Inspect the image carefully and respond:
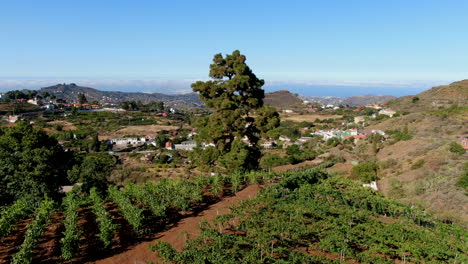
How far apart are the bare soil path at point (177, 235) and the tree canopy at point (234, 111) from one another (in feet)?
10.7

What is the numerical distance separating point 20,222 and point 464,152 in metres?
28.7

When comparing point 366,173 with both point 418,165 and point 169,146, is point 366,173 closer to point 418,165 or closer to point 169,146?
point 418,165

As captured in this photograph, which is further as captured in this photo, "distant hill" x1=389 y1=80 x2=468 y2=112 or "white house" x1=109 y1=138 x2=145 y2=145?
"distant hill" x1=389 y1=80 x2=468 y2=112

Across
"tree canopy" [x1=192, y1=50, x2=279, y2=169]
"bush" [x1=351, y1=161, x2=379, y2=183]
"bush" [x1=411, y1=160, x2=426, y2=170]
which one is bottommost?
"bush" [x1=351, y1=161, x2=379, y2=183]

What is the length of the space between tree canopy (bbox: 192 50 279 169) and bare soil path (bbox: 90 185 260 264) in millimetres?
3257

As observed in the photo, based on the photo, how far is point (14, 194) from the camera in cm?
1438

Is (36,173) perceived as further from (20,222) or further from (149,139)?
(149,139)

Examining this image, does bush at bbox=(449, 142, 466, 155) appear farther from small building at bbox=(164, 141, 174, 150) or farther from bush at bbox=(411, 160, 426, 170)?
small building at bbox=(164, 141, 174, 150)

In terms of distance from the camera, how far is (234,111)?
46.1 feet

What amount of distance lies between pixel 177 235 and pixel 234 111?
7.09m

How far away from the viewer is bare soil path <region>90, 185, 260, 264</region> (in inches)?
282

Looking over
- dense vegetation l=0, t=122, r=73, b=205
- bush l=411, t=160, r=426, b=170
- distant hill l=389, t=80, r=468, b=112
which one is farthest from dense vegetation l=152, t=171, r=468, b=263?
distant hill l=389, t=80, r=468, b=112

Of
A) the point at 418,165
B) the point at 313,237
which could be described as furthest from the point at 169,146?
the point at 313,237

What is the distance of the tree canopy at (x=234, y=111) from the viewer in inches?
555
